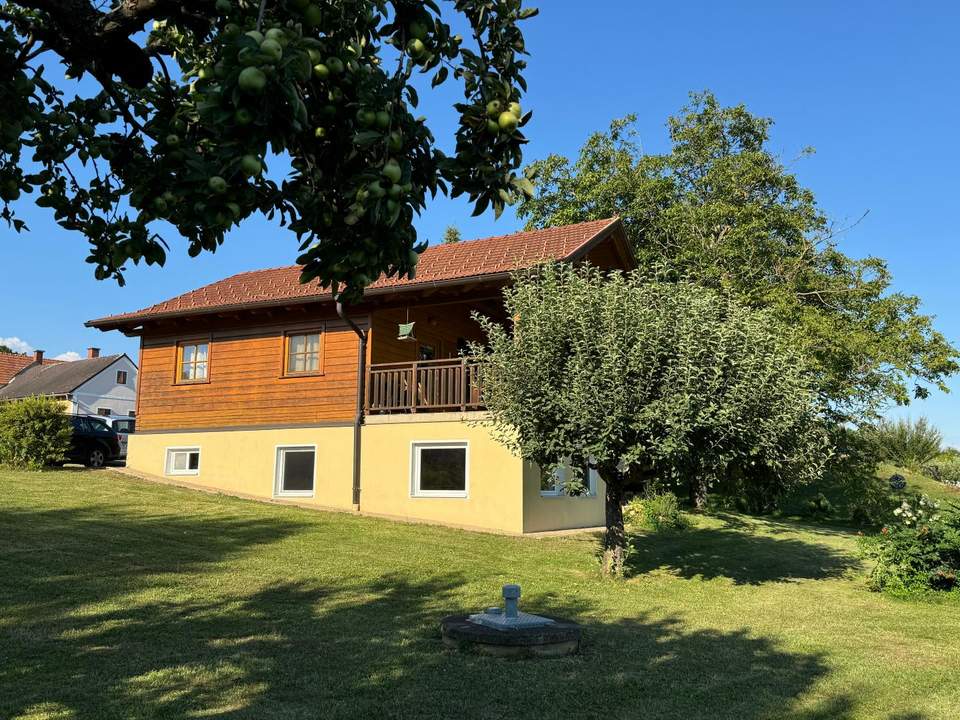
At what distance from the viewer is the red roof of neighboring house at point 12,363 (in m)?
55.6

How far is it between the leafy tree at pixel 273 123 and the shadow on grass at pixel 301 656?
3367 millimetres

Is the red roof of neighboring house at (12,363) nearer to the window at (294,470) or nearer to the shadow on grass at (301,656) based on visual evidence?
the window at (294,470)

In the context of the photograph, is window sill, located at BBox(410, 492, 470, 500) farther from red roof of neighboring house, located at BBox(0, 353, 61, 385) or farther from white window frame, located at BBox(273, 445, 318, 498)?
red roof of neighboring house, located at BBox(0, 353, 61, 385)

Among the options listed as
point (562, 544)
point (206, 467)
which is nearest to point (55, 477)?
point (206, 467)

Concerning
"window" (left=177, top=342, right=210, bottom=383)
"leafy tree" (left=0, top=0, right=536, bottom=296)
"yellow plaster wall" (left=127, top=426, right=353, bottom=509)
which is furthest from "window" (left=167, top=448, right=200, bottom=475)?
"leafy tree" (left=0, top=0, right=536, bottom=296)

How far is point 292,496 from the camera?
58.9 feet

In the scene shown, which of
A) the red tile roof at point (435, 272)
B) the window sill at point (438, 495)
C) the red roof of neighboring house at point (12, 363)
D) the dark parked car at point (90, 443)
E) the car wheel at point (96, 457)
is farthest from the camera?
the red roof of neighboring house at point (12, 363)

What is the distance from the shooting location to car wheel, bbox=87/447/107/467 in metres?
21.5

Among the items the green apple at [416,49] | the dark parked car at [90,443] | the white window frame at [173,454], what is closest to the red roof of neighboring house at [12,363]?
the dark parked car at [90,443]

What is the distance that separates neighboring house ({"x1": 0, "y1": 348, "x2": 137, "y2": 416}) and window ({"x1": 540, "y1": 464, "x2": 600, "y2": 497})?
1557 inches

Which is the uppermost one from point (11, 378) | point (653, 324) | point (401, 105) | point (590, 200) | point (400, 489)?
point (590, 200)

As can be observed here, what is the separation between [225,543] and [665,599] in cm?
651

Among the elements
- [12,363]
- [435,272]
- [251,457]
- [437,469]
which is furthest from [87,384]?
[437,469]

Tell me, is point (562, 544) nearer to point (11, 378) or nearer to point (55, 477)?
point (55, 477)
